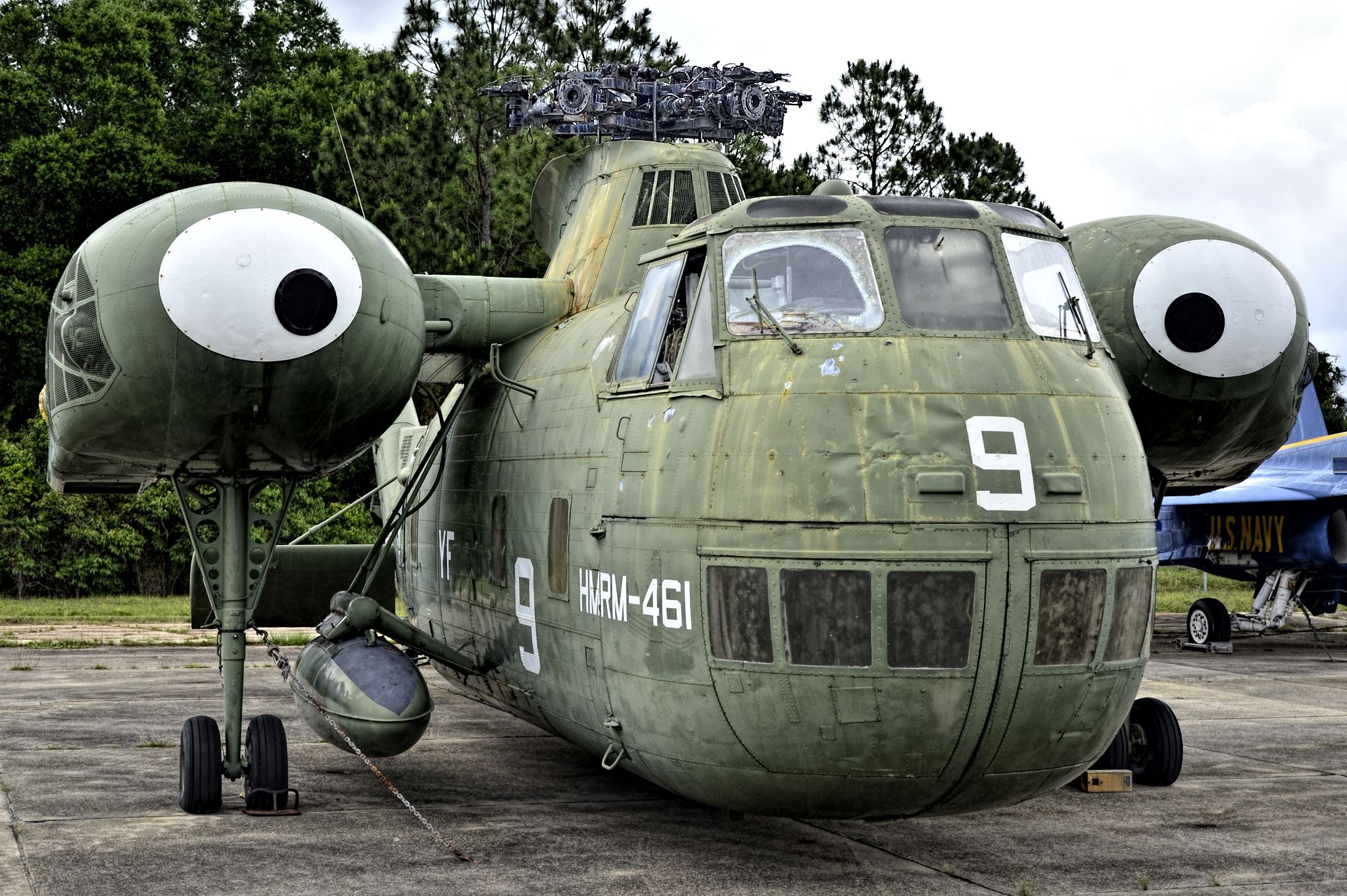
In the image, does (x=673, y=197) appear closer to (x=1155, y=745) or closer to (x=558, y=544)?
(x=558, y=544)

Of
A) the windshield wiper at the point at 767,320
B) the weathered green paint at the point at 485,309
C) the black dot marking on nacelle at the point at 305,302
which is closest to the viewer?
the windshield wiper at the point at 767,320

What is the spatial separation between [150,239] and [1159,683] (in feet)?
46.3

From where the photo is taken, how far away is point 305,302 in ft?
28.6

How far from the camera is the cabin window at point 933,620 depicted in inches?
255

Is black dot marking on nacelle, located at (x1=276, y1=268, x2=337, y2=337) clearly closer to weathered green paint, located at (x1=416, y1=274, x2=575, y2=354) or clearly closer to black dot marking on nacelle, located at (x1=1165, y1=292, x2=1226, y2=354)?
weathered green paint, located at (x1=416, y1=274, x2=575, y2=354)

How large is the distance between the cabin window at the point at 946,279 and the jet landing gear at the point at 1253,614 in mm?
16768

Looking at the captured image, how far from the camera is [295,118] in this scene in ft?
121

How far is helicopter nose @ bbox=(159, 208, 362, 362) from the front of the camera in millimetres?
8547

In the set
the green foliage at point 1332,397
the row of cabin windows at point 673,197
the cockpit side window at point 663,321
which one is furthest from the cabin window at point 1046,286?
the green foliage at point 1332,397

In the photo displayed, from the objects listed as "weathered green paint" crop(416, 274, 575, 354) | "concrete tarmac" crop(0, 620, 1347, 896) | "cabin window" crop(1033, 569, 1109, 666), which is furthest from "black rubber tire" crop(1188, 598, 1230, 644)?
"cabin window" crop(1033, 569, 1109, 666)

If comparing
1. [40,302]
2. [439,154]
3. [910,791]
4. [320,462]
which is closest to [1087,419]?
[910,791]

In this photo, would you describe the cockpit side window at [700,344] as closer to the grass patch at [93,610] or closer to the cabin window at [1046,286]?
the cabin window at [1046,286]

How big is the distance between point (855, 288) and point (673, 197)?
385 cm

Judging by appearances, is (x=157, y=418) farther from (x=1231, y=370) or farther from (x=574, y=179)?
(x=1231, y=370)
